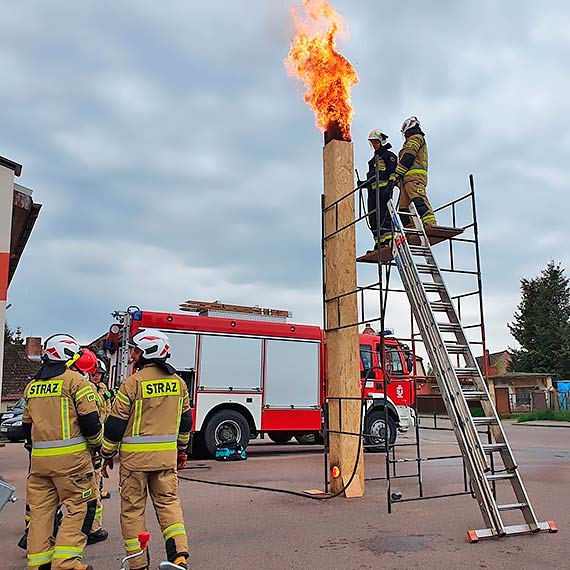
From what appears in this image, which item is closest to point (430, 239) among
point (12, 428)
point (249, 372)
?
point (249, 372)

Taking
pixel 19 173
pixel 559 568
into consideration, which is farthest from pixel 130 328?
pixel 559 568

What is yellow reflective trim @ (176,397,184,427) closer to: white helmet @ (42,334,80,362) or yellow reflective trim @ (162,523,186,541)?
yellow reflective trim @ (162,523,186,541)

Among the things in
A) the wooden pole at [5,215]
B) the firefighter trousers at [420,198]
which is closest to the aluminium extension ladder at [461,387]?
the firefighter trousers at [420,198]

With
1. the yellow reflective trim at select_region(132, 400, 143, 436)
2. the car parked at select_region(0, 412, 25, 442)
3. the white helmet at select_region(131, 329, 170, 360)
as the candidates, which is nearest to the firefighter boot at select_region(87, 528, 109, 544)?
the yellow reflective trim at select_region(132, 400, 143, 436)

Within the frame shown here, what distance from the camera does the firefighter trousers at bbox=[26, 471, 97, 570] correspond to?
4.52 m

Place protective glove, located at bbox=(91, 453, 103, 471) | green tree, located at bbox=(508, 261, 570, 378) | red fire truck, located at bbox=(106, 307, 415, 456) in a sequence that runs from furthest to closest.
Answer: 1. green tree, located at bbox=(508, 261, 570, 378)
2. red fire truck, located at bbox=(106, 307, 415, 456)
3. protective glove, located at bbox=(91, 453, 103, 471)

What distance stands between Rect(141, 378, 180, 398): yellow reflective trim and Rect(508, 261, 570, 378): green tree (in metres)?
38.2

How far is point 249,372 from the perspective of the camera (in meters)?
13.1

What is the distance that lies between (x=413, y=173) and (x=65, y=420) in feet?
17.6

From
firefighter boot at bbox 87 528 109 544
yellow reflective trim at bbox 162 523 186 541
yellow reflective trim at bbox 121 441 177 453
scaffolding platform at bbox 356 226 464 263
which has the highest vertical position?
scaffolding platform at bbox 356 226 464 263

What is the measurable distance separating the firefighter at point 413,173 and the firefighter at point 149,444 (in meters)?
4.39

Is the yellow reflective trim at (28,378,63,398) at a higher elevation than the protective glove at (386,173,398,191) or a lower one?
lower

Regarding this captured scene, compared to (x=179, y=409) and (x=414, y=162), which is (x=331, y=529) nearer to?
(x=179, y=409)

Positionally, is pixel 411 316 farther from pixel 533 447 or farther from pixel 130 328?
pixel 533 447
